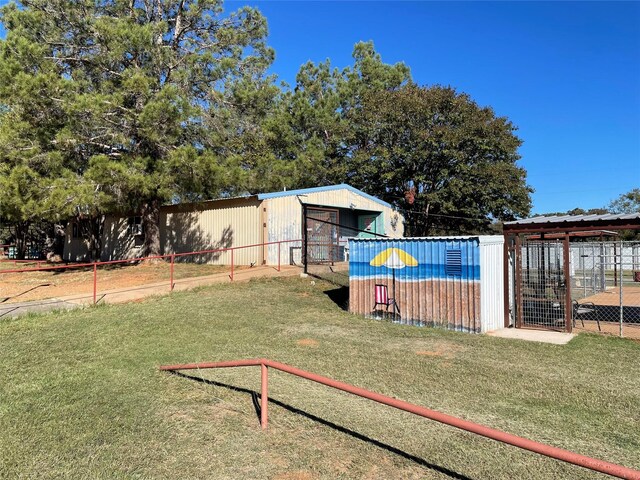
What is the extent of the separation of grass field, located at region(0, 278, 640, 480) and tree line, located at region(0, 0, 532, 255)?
8399 millimetres

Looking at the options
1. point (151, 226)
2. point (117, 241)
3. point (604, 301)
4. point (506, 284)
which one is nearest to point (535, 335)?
point (506, 284)

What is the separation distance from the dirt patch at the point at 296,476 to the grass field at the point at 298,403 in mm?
14

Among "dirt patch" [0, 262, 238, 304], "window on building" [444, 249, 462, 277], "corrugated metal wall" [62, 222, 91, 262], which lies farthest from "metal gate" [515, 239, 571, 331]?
"corrugated metal wall" [62, 222, 91, 262]

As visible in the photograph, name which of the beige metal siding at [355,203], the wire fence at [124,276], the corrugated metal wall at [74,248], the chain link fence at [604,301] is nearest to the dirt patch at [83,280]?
the wire fence at [124,276]

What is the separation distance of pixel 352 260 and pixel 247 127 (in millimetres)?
11836

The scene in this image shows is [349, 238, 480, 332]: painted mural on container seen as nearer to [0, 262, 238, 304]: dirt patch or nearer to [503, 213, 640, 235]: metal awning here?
[503, 213, 640, 235]: metal awning

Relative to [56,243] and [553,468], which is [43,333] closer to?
[553,468]

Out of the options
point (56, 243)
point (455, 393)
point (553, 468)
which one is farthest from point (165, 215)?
point (553, 468)

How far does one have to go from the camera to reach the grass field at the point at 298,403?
3432 millimetres

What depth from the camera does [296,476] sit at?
10.6 ft

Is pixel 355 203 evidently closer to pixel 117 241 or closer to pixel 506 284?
pixel 506 284

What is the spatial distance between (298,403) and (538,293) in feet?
23.3

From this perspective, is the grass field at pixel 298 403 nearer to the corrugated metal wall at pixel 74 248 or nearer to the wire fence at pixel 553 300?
the wire fence at pixel 553 300

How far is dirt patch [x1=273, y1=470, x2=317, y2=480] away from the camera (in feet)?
10.5
